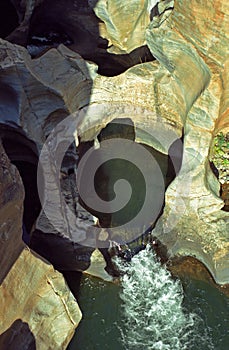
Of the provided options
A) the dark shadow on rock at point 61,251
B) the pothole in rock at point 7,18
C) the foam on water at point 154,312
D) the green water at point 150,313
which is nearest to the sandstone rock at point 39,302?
the green water at point 150,313

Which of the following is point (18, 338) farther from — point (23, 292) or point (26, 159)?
point (26, 159)

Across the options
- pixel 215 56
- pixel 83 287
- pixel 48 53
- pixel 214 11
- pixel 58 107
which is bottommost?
pixel 83 287

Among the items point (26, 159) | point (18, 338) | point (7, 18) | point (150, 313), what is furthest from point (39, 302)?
point (7, 18)

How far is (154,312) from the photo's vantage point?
40.0ft

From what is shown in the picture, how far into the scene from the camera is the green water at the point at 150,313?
11688 millimetres

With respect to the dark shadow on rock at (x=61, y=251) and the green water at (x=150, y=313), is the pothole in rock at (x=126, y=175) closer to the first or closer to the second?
the green water at (x=150, y=313)

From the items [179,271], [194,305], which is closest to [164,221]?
[179,271]

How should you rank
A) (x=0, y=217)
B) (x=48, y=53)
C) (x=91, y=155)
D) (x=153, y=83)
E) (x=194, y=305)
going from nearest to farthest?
(x=0, y=217) → (x=194, y=305) → (x=48, y=53) → (x=153, y=83) → (x=91, y=155)

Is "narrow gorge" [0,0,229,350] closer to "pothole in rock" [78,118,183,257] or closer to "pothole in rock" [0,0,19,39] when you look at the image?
"pothole in rock" [78,118,183,257]

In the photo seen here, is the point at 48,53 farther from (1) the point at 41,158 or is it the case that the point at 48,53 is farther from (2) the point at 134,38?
(2) the point at 134,38

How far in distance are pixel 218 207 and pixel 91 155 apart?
3.60 meters

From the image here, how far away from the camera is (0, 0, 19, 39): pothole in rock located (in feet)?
59.2

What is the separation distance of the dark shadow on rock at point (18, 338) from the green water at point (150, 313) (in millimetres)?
1797

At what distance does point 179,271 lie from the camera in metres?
12.8
